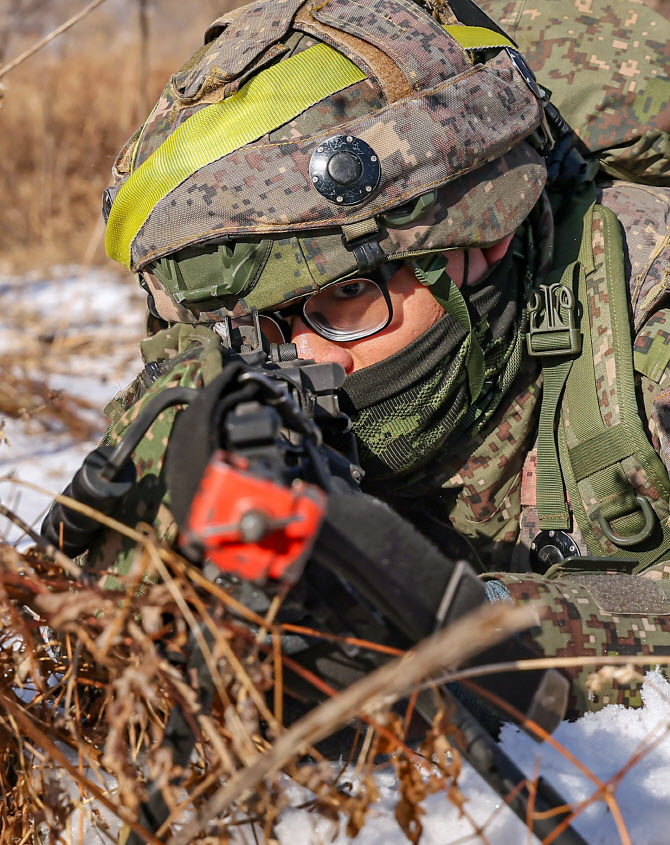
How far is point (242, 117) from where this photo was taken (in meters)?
1.88

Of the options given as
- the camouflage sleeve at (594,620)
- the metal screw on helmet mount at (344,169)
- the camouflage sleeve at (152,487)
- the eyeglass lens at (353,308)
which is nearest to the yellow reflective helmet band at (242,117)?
the metal screw on helmet mount at (344,169)

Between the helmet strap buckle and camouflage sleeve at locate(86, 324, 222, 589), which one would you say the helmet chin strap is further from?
camouflage sleeve at locate(86, 324, 222, 589)

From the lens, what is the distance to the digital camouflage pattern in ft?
8.16

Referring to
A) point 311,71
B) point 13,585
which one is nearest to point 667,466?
point 311,71

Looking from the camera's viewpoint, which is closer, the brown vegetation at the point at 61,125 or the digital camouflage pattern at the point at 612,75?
the digital camouflage pattern at the point at 612,75

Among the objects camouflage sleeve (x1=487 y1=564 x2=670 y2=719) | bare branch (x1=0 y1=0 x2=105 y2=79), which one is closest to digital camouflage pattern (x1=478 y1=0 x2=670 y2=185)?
camouflage sleeve (x1=487 y1=564 x2=670 y2=719)

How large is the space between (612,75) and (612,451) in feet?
3.98

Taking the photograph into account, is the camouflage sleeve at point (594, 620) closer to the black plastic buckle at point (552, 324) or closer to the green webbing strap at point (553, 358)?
the green webbing strap at point (553, 358)

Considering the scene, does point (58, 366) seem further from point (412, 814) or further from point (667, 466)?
point (412, 814)

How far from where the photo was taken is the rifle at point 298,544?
85 centimetres

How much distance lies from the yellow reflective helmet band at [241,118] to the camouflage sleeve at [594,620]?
1.10 meters

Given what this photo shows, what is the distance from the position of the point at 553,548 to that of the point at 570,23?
5.33ft

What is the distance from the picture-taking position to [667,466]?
1.91 m

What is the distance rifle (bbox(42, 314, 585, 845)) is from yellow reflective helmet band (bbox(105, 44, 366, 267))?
0.86 meters
